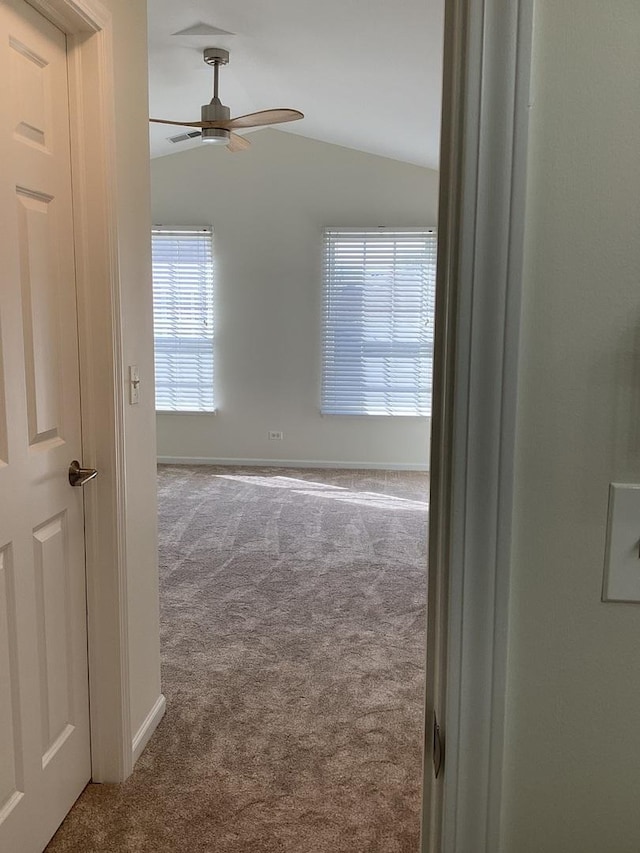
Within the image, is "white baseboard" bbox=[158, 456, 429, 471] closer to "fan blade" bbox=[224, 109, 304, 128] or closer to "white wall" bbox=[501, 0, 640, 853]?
"fan blade" bbox=[224, 109, 304, 128]

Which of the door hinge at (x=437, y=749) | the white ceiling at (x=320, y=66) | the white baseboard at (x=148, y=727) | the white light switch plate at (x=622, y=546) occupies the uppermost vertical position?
the white ceiling at (x=320, y=66)

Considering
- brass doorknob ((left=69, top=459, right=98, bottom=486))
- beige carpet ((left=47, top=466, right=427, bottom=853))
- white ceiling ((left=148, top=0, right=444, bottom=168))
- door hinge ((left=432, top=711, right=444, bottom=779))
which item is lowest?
beige carpet ((left=47, top=466, right=427, bottom=853))

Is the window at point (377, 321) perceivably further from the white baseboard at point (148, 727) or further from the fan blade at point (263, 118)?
the white baseboard at point (148, 727)

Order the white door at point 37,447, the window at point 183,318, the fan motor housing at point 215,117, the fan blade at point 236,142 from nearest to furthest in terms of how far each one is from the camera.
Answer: the white door at point 37,447, the fan motor housing at point 215,117, the fan blade at point 236,142, the window at point 183,318

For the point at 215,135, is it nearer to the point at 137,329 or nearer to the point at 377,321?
the point at 137,329

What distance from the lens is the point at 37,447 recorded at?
1.76 m

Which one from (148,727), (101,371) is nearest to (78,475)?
(101,371)

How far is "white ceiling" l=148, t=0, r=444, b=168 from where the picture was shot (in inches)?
139

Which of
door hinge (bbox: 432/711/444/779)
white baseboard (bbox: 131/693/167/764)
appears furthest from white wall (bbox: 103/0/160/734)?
door hinge (bbox: 432/711/444/779)

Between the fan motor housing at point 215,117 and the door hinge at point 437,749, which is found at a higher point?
the fan motor housing at point 215,117

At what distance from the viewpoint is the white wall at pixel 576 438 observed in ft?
2.21

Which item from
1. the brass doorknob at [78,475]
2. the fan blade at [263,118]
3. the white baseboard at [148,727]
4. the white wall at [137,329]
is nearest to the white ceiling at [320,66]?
the fan blade at [263,118]

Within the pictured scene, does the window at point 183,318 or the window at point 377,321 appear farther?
the window at point 183,318

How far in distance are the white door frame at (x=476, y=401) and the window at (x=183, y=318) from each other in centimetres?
608
